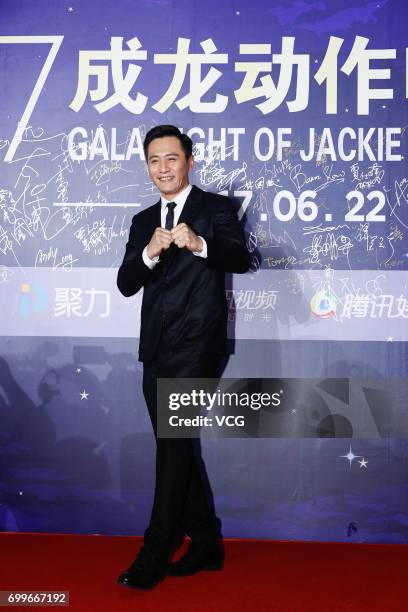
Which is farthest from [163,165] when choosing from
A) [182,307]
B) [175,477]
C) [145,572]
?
[145,572]

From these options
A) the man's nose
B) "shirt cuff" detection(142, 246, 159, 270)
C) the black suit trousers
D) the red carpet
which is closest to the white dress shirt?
"shirt cuff" detection(142, 246, 159, 270)

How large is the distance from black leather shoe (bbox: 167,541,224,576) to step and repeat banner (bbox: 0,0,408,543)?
0.44 meters

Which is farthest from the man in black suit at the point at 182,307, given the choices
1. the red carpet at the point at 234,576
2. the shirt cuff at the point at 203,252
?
the red carpet at the point at 234,576

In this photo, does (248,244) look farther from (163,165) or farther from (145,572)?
(145,572)

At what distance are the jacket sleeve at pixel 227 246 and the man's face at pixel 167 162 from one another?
21 centimetres

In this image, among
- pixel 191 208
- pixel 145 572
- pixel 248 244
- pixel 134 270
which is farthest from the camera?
pixel 248 244

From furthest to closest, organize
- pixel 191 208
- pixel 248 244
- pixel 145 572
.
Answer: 1. pixel 248 244
2. pixel 191 208
3. pixel 145 572

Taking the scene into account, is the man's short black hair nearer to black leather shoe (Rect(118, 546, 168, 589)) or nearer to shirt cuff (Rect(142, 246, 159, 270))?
shirt cuff (Rect(142, 246, 159, 270))

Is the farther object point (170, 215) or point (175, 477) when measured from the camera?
point (170, 215)

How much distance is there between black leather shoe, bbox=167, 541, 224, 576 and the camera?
2.71m

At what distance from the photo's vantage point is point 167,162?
2770mm

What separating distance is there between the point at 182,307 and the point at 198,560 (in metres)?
0.98

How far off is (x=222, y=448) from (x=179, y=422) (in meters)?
0.56

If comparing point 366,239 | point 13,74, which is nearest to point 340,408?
point 366,239
